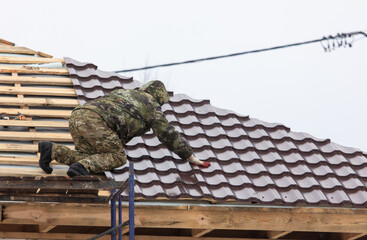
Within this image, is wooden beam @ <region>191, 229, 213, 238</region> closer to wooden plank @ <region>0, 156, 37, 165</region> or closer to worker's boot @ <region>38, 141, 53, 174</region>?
worker's boot @ <region>38, 141, 53, 174</region>

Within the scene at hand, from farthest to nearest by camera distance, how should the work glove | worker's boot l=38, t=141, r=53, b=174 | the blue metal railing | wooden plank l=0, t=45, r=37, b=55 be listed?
1. wooden plank l=0, t=45, r=37, b=55
2. the work glove
3. worker's boot l=38, t=141, r=53, b=174
4. the blue metal railing

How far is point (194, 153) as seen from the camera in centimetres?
795

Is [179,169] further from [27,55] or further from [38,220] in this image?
[27,55]

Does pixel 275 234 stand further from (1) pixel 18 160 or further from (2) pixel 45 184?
(1) pixel 18 160

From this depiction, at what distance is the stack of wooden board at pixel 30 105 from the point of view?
7439mm

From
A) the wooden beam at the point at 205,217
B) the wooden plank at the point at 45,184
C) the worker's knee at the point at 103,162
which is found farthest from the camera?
the worker's knee at the point at 103,162

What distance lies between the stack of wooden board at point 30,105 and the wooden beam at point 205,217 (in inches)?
23.5

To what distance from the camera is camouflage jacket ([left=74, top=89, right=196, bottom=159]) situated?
7.12m

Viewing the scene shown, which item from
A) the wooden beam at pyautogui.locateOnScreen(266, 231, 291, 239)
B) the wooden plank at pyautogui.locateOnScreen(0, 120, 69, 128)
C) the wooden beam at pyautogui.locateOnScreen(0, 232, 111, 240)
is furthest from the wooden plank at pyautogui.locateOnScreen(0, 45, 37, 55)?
the wooden beam at pyautogui.locateOnScreen(266, 231, 291, 239)

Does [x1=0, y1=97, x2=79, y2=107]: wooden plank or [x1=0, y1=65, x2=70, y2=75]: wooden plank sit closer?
[x1=0, y1=97, x2=79, y2=107]: wooden plank

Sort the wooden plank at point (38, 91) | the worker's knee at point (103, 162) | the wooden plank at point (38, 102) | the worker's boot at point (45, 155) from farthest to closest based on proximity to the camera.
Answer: the wooden plank at point (38, 91) → the wooden plank at point (38, 102) → the worker's boot at point (45, 155) → the worker's knee at point (103, 162)

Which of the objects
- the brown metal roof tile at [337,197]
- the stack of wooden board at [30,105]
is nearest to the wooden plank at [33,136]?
the stack of wooden board at [30,105]

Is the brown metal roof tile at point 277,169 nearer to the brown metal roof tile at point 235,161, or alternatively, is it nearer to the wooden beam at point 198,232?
the brown metal roof tile at point 235,161

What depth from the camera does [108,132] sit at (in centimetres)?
701
